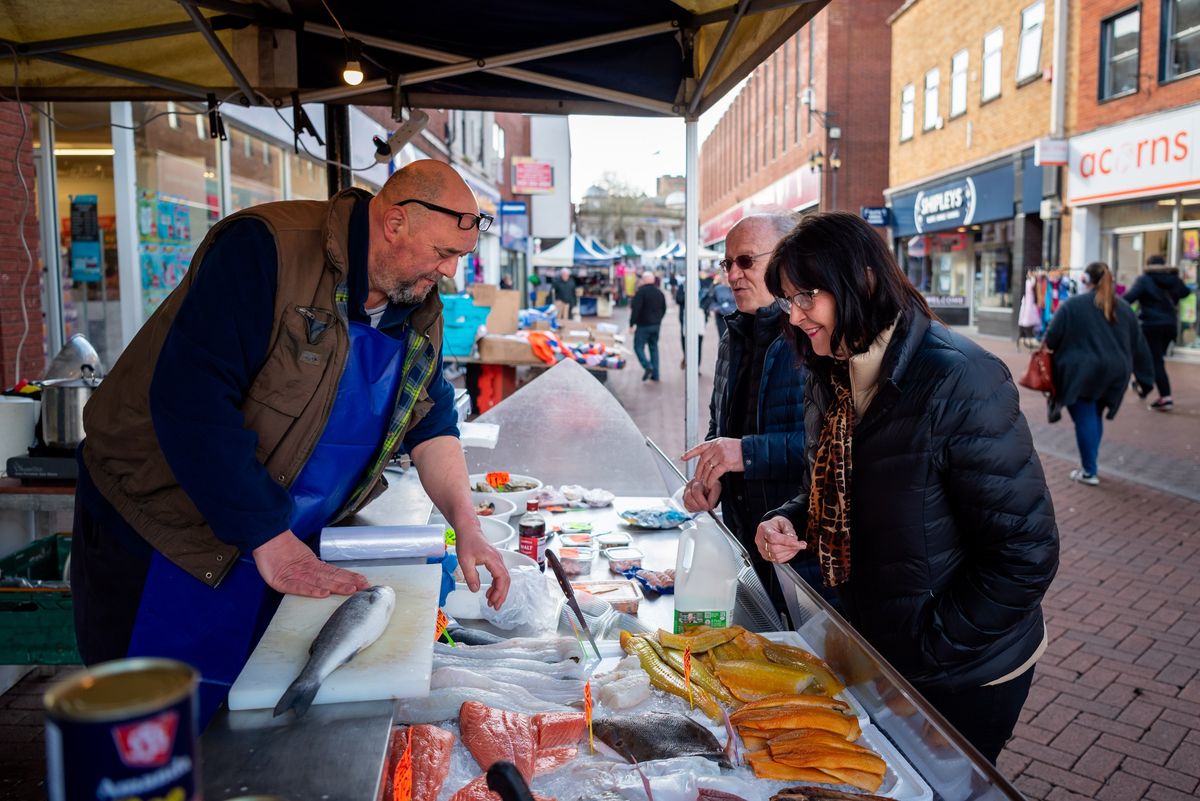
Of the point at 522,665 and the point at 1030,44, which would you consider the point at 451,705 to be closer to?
the point at 522,665

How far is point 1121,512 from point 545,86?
581cm

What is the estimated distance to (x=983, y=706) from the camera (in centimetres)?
222

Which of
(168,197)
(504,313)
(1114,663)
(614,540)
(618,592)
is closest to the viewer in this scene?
(618,592)

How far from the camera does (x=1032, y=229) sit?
68.9ft

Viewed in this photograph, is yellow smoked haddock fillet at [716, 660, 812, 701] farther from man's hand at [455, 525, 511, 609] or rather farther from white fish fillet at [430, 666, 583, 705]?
man's hand at [455, 525, 511, 609]

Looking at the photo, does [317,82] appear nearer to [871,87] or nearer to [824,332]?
[824,332]

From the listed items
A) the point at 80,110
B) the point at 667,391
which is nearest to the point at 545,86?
the point at 80,110

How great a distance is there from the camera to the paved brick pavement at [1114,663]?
140 inches

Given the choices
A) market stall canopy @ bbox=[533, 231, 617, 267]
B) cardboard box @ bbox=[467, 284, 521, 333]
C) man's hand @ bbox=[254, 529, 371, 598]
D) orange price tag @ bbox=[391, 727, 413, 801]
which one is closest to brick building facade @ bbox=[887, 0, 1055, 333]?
market stall canopy @ bbox=[533, 231, 617, 267]

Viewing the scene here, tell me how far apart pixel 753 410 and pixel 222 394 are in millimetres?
1853

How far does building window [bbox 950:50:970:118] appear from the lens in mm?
24000

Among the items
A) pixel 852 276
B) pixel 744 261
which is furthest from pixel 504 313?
pixel 852 276

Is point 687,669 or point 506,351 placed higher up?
point 506,351

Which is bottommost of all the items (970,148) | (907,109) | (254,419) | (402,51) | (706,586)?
(706,586)
